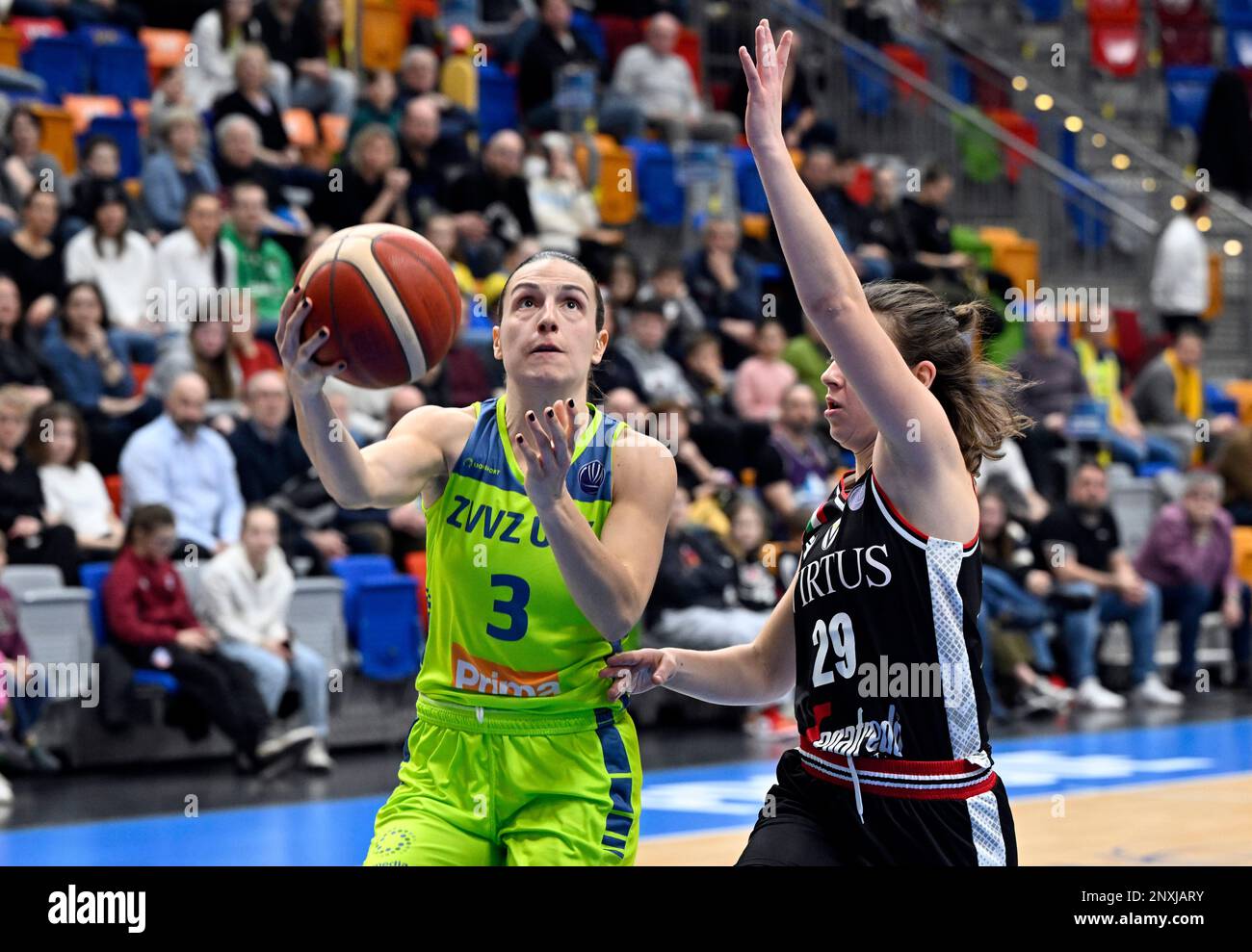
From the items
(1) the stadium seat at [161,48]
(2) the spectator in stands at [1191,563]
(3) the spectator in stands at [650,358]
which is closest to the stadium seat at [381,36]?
(1) the stadium seat at [161,48]

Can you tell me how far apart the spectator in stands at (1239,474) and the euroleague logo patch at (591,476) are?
9792mm

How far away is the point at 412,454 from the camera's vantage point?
366 centimetres

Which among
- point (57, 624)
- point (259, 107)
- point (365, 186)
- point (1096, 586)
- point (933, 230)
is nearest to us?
point (57, 624)

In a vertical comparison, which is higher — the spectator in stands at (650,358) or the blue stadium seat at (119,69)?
the blue stadium seat at (119,69)

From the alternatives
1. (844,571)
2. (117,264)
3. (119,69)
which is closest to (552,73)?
(119,69)

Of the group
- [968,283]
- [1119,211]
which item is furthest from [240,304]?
[1119,211]

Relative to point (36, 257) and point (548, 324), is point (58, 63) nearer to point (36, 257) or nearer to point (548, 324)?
point (36, 257)

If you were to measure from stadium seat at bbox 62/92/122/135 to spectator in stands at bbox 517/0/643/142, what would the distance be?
9.98ft

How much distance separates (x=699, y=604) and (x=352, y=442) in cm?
637

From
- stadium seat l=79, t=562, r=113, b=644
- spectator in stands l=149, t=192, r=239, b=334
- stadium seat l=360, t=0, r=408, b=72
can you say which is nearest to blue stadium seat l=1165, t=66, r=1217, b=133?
stadium seat l=360, t=0, r=408, b=72

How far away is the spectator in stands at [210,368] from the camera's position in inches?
358

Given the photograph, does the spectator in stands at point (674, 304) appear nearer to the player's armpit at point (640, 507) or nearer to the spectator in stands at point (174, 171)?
the spectator in stands at point (174, 171)

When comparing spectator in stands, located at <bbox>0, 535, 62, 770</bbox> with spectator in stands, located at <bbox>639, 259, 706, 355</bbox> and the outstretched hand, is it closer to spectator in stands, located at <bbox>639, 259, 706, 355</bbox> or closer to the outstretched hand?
spectator in stands, located at <bbox>639, 259, 706, 355</bbox>
